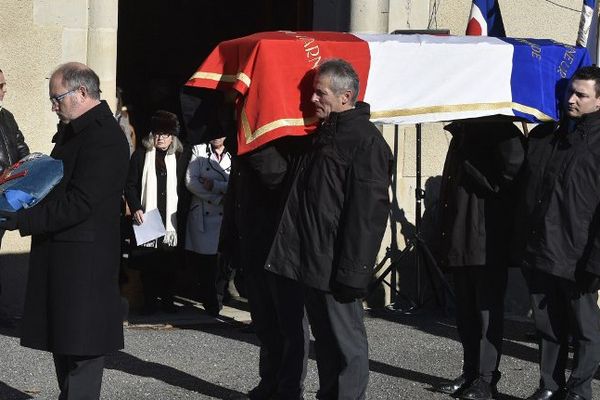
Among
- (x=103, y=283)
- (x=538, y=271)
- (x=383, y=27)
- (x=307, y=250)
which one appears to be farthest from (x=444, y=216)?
(x=383, y=27)

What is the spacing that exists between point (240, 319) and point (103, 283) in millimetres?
4300

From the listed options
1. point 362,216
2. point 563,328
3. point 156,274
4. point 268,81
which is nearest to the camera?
point 362,216

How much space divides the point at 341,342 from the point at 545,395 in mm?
1531

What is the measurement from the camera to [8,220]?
19.4 feet

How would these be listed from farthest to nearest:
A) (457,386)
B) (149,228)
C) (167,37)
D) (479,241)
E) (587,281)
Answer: (167,37)
(149,228)
(457,386)
(479,241)
(587,281)

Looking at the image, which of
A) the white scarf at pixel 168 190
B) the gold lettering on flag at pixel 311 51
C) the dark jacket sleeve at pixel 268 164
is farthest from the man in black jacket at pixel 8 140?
the gold lettering on flag at pixel 311 51

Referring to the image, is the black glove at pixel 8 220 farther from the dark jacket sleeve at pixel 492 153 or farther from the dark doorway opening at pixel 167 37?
the dark doorway opening at pixel 167 37

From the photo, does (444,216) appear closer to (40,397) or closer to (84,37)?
(40,397)

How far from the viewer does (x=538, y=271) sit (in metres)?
7.29

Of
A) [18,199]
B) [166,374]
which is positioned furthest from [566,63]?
[18,199]

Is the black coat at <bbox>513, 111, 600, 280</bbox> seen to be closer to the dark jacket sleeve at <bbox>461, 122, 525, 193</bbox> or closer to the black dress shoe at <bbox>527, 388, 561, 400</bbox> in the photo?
the dark jacket sleeve at <bbox>461, 122, 525, 193</bbox>

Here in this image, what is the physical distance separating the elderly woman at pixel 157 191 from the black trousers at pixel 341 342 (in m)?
3.84

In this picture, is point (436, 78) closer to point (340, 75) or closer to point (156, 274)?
point (340, 75)

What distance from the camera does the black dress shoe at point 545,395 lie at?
732 centimetres
